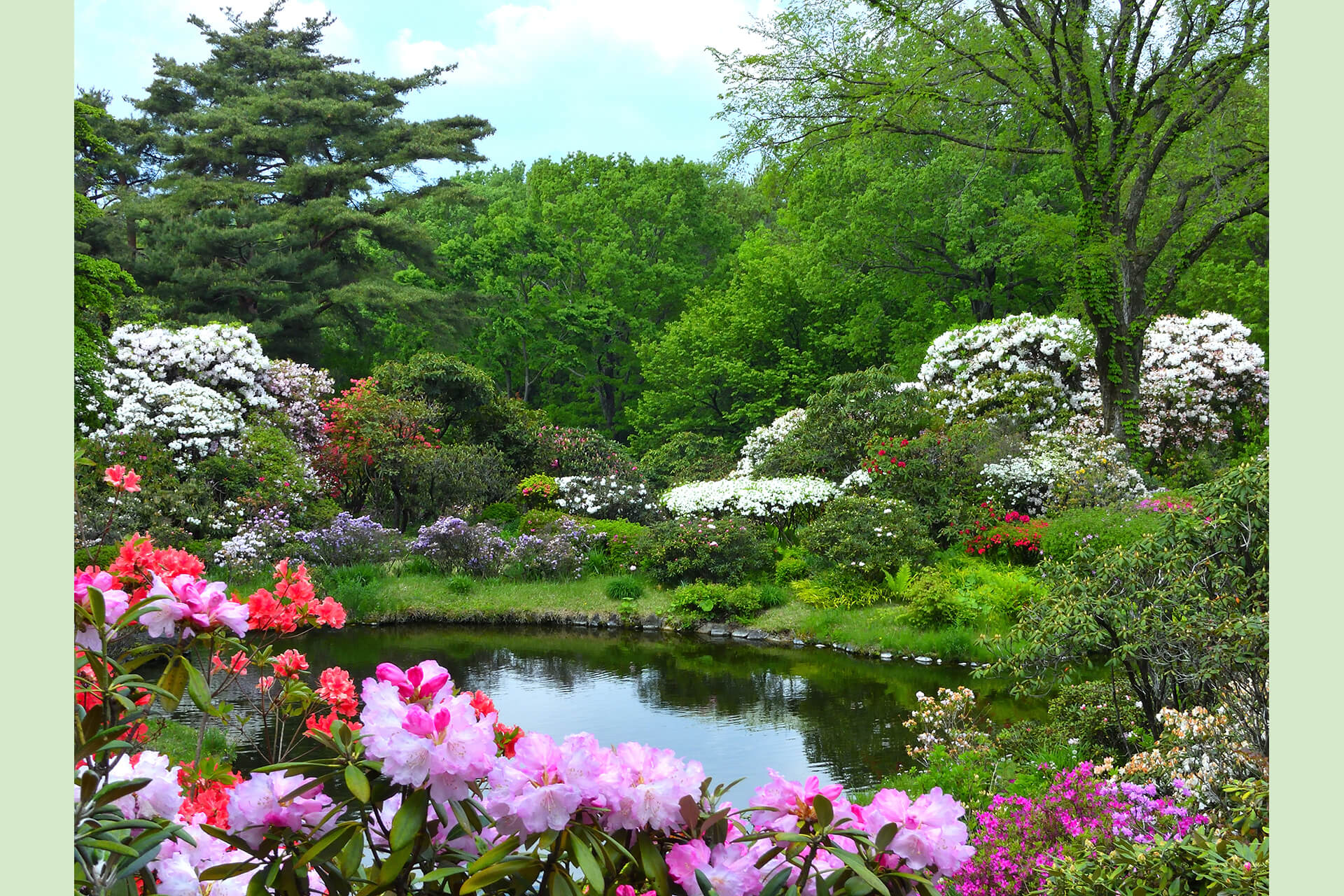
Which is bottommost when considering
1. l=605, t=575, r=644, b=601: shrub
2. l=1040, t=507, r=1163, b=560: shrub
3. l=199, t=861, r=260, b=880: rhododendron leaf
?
l=605, t=575, r=644, b=601: shrub

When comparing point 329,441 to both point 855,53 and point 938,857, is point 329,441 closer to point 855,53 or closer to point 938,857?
point 855,53

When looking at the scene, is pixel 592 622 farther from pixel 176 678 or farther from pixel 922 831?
pixel 922 831

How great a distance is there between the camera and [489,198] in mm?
28422

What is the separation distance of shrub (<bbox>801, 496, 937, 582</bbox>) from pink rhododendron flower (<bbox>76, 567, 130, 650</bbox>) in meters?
9.80

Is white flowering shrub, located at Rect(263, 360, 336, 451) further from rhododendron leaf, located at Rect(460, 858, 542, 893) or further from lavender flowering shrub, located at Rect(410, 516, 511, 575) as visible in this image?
rhododendron leaf, located at Rect(460, 858, 542, 893)

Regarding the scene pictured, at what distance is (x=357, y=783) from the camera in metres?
1.11

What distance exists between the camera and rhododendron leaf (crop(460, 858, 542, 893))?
3.59ft

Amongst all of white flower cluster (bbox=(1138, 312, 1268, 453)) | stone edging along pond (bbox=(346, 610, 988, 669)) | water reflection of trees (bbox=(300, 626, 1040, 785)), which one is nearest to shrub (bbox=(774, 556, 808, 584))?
stone edging along pond (bbox=(346, 610, 988, 669))

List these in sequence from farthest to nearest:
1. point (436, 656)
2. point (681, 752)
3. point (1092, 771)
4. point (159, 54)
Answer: point (159, 54) → point (436, 656) → point (681, 752) → point (1092, 771)

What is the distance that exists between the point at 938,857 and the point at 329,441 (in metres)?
14.4

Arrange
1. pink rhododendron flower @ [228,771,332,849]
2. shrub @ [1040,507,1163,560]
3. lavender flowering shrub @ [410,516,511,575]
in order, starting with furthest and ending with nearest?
lavender flowering shrub @ [410,516,511,575] → shrub @ [1040,507,1163,560] → pink rhododendron flower @ [228,771,332,849]

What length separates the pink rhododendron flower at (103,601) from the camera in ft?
4.55

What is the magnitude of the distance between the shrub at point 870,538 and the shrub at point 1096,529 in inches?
54.7

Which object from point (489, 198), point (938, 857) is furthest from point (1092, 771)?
point (489, 198)
